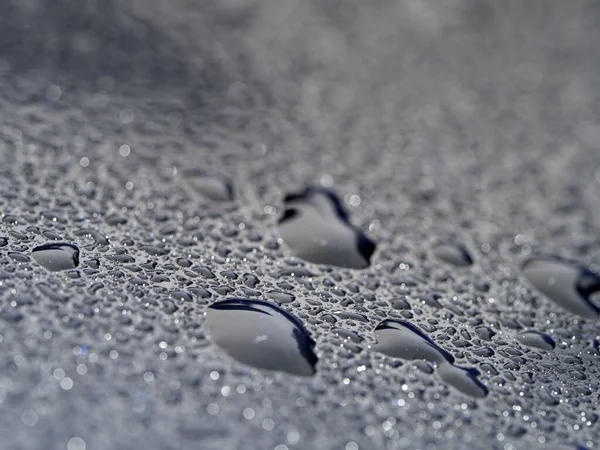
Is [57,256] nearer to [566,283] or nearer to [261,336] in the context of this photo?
[261,336]

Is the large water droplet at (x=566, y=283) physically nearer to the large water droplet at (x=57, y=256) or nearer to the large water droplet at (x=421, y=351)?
the large water droplet at (x=421, y=351)

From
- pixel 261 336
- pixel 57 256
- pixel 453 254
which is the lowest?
pixel 57 256

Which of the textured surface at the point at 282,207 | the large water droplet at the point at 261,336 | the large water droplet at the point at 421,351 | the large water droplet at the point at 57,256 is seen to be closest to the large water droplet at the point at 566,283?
the textured surface at the point at 282,207

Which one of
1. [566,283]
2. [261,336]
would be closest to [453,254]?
[566,283]

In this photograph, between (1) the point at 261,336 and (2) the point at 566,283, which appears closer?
(1) the point at 261,336

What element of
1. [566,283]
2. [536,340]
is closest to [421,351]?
[536,340]

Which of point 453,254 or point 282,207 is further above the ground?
point 453,254
